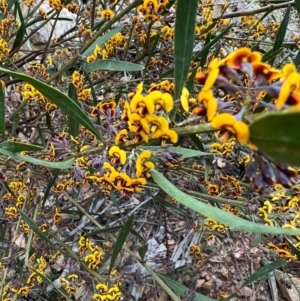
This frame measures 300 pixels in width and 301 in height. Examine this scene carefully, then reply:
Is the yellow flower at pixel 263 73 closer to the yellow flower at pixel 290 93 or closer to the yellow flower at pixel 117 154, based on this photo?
the yellow flower at pixel 290 93

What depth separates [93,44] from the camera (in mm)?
1793

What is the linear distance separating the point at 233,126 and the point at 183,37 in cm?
49

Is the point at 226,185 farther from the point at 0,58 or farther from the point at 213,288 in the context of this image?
the point at 213,288

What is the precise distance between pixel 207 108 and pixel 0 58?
1443 millimetres

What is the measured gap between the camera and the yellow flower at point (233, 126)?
549mm

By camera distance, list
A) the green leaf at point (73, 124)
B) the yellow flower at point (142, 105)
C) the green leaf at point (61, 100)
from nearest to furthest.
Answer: the yellow flower at point (142, 105), the green leaf at point (61, 100), the green leaf at point (73, 124)

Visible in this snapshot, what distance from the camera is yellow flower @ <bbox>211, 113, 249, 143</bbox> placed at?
1.80ft

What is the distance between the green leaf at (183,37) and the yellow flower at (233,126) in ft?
1.45

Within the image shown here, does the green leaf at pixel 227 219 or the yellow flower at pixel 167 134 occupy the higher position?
the yellow flower at pixel 167 134

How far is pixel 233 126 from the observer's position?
57cm

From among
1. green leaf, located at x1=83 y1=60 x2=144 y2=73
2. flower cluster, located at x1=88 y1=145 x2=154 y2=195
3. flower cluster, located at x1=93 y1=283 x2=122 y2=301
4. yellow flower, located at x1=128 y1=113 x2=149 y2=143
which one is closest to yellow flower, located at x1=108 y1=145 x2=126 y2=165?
flower cluster, located at x1=88 y1=145 x2=154 y2=195

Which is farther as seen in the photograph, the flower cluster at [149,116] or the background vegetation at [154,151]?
the flower cluster at [149,116]

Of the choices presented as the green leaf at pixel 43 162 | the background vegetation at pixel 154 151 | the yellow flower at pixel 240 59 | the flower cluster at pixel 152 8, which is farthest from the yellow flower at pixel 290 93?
the flower cluster at pixel 152 8

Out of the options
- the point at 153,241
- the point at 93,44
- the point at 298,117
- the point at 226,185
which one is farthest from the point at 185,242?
the point at 298,117
